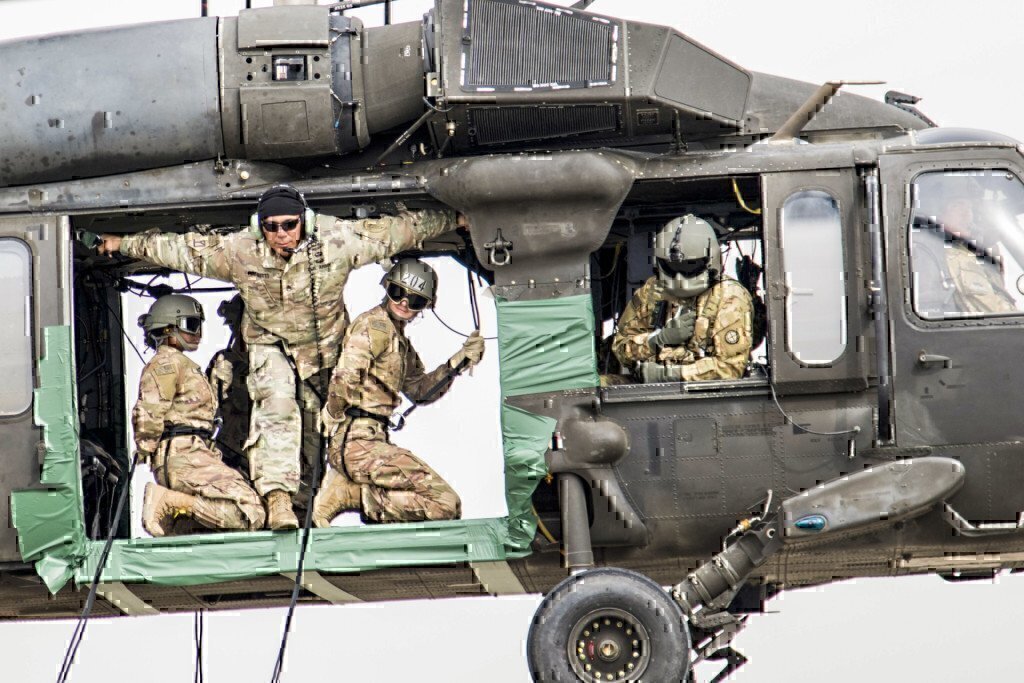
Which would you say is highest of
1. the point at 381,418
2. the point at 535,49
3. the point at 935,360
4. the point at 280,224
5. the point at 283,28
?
the point at 283,28

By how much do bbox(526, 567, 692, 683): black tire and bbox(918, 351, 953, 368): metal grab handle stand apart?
1.79 metres

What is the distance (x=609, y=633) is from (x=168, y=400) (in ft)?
9.72

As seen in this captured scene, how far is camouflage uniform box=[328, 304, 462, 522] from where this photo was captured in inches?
421

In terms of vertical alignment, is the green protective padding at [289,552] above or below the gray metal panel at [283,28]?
below

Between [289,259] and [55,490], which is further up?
[289,259]

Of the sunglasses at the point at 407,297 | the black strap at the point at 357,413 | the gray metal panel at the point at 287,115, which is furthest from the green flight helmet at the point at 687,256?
the gray metal panel at the point at 287,115

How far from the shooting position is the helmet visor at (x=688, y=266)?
1032 centimetres

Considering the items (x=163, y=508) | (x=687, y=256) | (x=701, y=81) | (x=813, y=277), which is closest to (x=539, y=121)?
(x=701, y=81)

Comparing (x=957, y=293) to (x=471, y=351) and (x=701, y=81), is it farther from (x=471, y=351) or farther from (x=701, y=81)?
(x=471, y=351)

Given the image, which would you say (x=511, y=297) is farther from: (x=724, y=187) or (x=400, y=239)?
(x=724, y=187)

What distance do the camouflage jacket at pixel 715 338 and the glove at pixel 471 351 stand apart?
979 millimetres

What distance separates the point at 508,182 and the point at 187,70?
6.22 feet

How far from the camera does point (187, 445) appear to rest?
10.9 meters

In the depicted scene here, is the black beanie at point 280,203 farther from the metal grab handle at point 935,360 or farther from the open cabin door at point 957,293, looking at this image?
the metal grab handle at point 935,360
